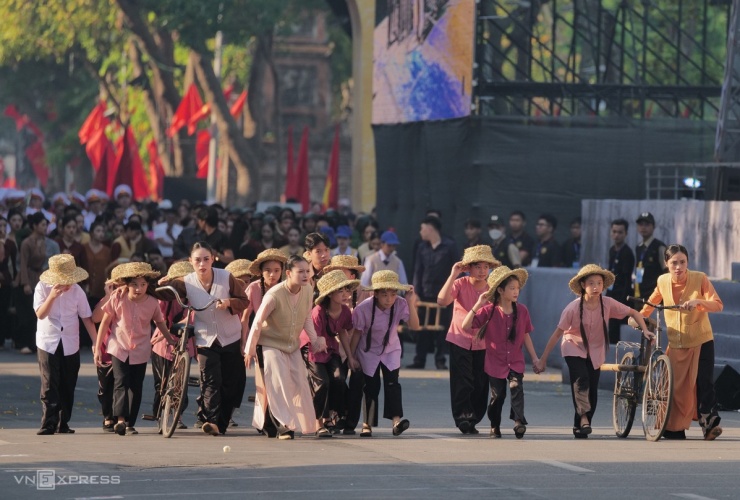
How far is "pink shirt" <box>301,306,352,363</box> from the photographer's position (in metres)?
15.3

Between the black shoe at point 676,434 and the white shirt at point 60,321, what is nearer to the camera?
the white shirt at point 60,321

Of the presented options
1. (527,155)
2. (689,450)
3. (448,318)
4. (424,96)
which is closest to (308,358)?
(689,450)

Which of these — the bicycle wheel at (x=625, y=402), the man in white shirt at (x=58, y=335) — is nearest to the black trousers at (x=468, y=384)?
the bicycle wheel at (x=625, y=402)

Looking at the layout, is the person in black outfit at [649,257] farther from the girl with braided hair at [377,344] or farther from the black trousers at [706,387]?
the girl with braided hair at [377,344]

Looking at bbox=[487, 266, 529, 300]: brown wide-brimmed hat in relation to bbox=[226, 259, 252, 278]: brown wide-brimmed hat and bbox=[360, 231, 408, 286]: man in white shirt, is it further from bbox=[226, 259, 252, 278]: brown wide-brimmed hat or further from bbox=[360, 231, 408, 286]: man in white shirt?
bbox=[360, 231, 408, 286]: man in white shirt

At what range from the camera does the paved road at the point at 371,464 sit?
11.5 meters

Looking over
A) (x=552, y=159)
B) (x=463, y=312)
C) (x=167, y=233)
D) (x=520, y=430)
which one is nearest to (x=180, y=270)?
(x=463, y=312)

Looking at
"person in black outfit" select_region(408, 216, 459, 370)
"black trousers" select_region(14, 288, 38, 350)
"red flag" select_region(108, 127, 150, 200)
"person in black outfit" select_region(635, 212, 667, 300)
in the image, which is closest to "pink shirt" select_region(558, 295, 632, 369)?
"person in black outfit" select_region(635, 212, 667, 300)

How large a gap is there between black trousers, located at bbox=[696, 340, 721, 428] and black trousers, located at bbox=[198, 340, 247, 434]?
12.2 ft

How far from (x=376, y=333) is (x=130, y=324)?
197cm

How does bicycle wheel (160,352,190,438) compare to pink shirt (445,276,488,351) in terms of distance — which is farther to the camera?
pink shirt (445,276,488,351)

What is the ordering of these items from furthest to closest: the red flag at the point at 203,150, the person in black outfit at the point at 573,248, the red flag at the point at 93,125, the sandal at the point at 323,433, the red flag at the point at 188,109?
the red flag at the point at 203,150 → the red flag at the point at 93,125 → the red flag at the point at 188,109 → the person in black outfit at the point at 573,248 → the sandal at the point at 323,433

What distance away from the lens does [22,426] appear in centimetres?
1559

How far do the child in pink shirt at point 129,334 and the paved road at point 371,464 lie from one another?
34 centimetres
